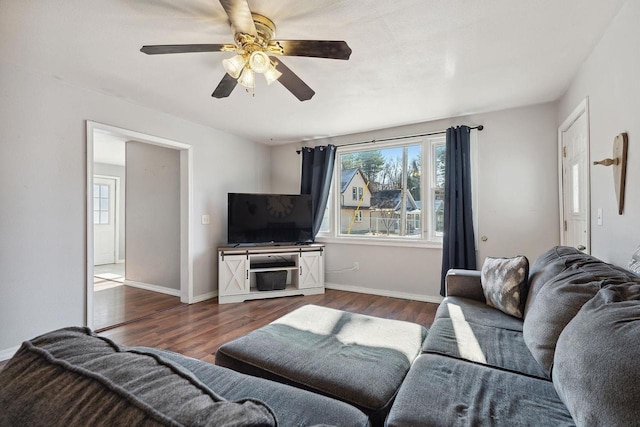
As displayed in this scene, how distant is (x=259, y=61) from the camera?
5.81 feet

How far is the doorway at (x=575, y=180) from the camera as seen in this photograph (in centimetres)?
230

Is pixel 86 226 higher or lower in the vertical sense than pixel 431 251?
higher

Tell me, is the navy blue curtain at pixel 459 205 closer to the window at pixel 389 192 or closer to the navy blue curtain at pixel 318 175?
the window at pixel 389 192

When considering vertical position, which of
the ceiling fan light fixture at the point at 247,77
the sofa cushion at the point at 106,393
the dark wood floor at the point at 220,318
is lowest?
the dark wood floor at the point at 220,318

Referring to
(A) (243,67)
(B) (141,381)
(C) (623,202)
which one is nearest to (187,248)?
(A) (243,67)

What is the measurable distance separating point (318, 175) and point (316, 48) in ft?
9.13

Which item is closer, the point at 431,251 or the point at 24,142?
the point at 24,142

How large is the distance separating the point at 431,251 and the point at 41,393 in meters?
3.79

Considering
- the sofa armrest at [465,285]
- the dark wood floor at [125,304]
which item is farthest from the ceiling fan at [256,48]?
the dark wood floor at [125,304]

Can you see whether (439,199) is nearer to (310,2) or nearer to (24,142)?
(310,2)

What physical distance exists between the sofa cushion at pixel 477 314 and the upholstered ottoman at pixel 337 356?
33 cm

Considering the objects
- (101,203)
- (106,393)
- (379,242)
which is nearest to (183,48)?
(106,393)

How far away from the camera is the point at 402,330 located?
181 centimetres

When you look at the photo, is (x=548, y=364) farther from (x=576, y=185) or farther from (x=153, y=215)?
(x=153, y=215)
